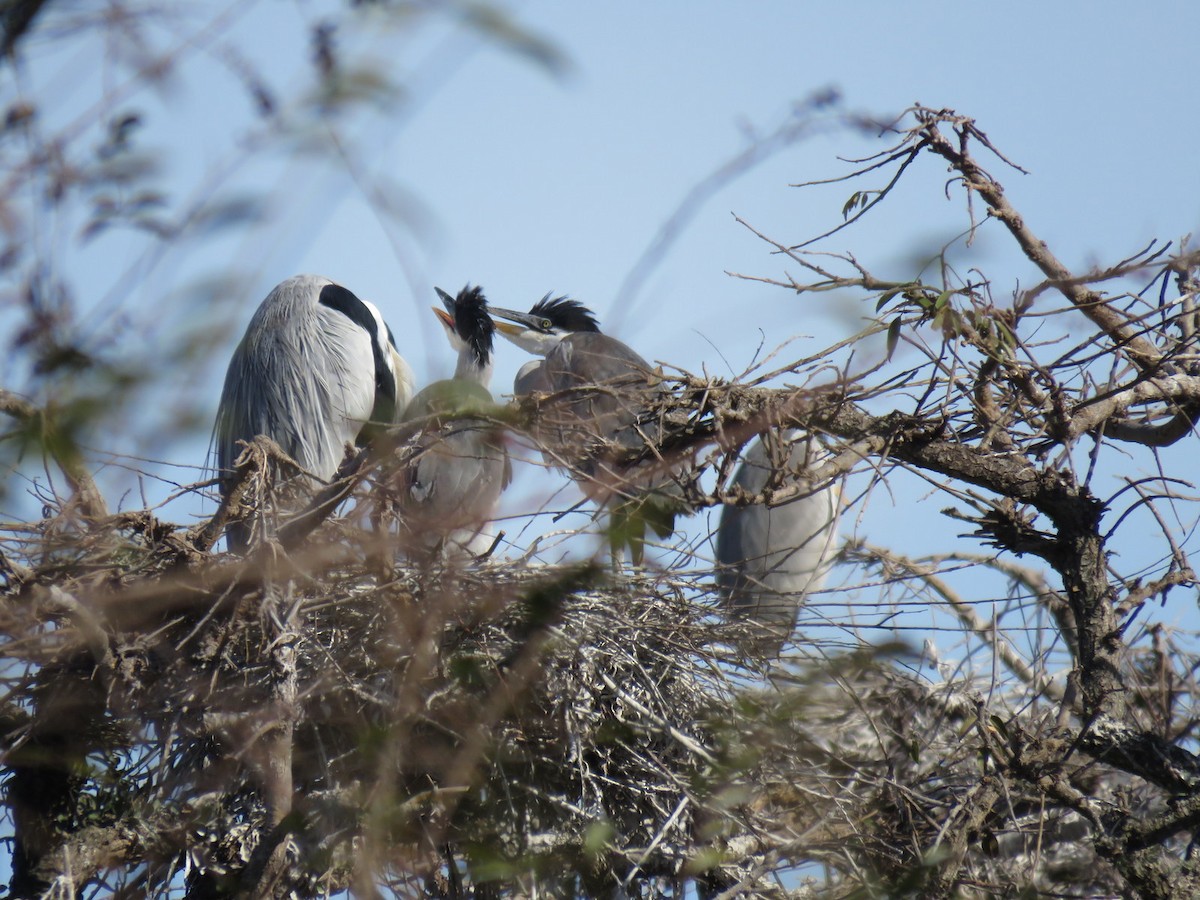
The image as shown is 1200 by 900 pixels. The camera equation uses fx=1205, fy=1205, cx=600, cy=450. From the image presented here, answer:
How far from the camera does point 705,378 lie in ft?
9.09

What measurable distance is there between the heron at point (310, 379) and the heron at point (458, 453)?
14.0 inches

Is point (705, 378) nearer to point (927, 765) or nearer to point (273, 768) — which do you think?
point (273, 768)

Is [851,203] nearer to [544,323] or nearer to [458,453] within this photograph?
[458,453]

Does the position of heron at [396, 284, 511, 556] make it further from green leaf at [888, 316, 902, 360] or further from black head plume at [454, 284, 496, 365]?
green leaf at [888, 316, 902, 360]

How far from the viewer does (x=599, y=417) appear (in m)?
2.57

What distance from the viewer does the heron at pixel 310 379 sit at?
4.72 metres

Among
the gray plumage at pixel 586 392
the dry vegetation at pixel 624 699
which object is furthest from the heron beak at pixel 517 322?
the dry vegetation at pixel 624 699

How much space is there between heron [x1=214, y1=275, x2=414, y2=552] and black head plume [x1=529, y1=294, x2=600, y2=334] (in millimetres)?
1112

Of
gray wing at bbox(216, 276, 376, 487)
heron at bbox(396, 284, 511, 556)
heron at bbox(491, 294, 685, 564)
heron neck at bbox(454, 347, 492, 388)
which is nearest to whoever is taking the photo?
heron at bbox(396, 284, 511, 556)

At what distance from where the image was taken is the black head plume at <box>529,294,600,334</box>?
6.11 metres

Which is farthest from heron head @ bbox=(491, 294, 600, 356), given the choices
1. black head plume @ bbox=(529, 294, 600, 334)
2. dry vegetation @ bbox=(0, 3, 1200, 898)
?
dry vegetation @ bbox=(0, 3, 1200, 898)

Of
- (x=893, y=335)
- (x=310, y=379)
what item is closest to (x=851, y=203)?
(x=893, y=335)

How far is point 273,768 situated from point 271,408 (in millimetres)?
2452

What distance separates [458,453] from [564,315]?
233cm
